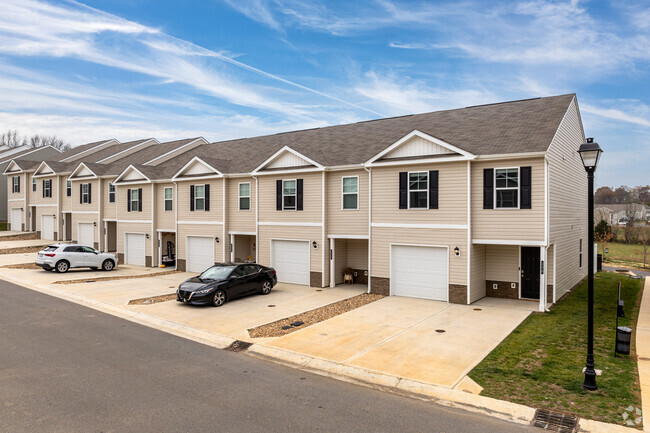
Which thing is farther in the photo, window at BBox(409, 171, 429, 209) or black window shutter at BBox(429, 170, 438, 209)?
window at BBox(409, 171, 429, 209)

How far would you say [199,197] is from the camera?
80.3ft

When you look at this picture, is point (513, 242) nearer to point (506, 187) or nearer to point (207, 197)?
point (506, 187)

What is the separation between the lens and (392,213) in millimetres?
17344

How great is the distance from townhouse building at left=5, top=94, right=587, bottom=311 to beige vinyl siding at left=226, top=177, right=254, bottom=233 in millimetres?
87

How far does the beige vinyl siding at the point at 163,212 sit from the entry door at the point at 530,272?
65.3 feet

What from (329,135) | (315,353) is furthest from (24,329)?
(329,135)

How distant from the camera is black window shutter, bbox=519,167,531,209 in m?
14.8

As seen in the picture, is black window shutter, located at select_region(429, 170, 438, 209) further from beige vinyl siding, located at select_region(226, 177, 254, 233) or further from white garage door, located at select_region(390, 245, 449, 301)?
beige vinyl siding, located at select_region(226, 177, 254, 233)

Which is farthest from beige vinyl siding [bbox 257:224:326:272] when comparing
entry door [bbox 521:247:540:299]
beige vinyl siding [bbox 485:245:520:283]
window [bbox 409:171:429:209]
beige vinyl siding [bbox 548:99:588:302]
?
beige vinyl siding [bbox 548:99:588:302]

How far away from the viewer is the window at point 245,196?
74.4 feet

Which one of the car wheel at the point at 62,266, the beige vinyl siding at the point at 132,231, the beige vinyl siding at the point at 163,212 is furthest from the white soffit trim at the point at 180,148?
the car wheel at the point at 62,266

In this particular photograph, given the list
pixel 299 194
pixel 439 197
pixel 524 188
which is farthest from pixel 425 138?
pixel 299 194

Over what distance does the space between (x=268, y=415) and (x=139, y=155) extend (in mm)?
33348

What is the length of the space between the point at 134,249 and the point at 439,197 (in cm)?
2161
